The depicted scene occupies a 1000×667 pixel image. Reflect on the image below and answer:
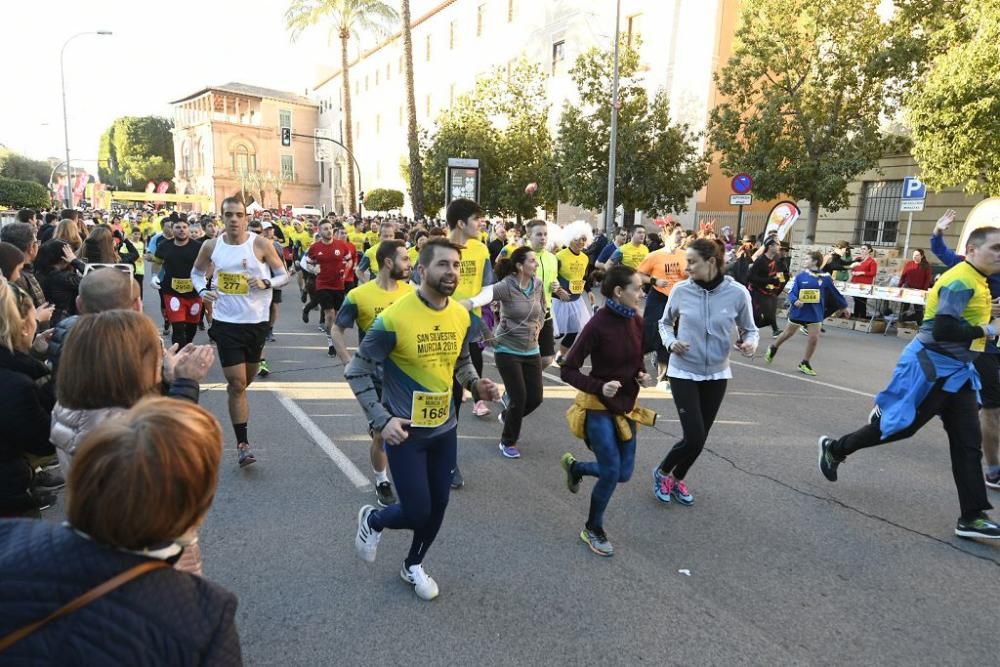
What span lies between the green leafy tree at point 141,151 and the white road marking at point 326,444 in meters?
100

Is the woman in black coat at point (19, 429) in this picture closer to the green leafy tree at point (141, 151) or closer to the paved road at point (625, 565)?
the paved road at point (625, 565)

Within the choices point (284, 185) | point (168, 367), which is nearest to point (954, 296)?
point (168, 367)

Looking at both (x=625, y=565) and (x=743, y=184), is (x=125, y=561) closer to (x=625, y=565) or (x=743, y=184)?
(x=625, y=565)

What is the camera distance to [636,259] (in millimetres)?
10000

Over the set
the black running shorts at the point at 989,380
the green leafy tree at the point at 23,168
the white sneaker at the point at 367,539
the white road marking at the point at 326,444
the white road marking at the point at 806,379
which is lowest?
the white road marking at the point at 326,444

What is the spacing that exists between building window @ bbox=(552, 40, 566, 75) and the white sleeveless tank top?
3130 centimetres

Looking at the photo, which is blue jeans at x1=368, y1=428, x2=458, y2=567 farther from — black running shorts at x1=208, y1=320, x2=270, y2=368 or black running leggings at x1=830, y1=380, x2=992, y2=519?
black running leggings at x1=830, y1=380, x2=992, y2=519

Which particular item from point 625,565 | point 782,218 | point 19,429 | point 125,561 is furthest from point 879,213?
point 125,561

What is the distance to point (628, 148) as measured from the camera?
23344 mm

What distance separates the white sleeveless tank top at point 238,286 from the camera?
515cm

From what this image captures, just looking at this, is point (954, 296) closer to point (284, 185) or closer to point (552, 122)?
point (552, 122)

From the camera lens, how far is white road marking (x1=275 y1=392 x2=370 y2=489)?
16.4 ft

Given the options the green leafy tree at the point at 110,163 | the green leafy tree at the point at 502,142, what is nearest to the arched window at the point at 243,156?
the green leafy tree at the point at 110,163

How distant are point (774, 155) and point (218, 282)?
60.2 ft
